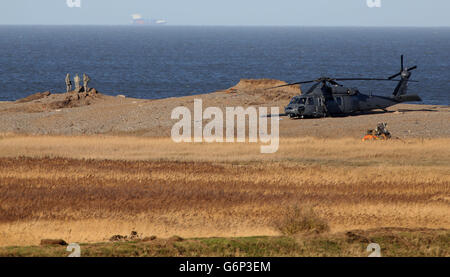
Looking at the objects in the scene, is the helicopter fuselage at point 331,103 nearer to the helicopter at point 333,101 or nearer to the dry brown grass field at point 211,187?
the helicopter at point 333,101

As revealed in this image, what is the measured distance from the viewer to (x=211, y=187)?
22812 mm

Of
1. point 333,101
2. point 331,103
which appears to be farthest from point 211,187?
point 333,101

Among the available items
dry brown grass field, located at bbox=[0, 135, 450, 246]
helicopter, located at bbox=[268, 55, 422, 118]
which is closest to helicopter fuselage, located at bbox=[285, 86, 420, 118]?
helicopter, located at bbox=[268, 55, 422, 118]

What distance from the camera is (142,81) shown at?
106 m

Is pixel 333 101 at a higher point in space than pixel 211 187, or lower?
higher

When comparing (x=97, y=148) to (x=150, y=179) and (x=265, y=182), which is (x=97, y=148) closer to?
(x=150, y=179)

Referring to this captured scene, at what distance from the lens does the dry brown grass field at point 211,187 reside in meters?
17.9

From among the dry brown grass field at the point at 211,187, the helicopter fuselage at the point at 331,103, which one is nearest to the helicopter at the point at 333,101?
the helicopter fuselage at the point at 331,103

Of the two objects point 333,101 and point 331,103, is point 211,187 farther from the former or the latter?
point 333,101

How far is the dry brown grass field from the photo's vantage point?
58.6 feet

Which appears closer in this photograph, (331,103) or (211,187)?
(211,187)

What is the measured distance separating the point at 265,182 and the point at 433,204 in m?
6.07

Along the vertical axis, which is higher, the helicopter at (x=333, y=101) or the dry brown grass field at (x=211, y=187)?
the helicopter at (x=333, y=101)
